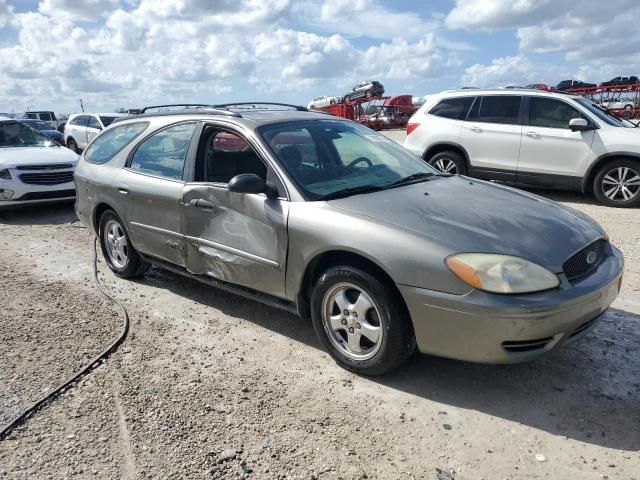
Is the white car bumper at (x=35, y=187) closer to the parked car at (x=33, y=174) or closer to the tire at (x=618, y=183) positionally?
the parked car at (x=33, y=174)

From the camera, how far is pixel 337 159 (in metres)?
4.25

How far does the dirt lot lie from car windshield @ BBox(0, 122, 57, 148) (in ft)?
21.5

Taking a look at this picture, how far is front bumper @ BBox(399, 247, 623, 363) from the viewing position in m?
2.92

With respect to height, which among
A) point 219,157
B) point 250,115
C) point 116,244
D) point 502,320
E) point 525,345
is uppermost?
point 250,115

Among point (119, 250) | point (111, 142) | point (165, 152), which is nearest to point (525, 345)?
point (165, 152)

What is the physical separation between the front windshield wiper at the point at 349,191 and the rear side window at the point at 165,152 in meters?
1.47

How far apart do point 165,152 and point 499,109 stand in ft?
20.5

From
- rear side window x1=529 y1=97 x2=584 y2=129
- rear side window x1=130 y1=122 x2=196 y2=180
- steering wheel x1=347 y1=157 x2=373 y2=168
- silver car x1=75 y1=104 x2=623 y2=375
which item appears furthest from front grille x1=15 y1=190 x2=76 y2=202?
rear side window x1=529 y1=97 x2=584 y2=129

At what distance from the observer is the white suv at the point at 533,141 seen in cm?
824

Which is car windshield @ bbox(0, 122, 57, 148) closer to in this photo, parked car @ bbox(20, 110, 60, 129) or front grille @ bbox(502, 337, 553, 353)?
front grille @ bbox(502, 337, 553, 353)

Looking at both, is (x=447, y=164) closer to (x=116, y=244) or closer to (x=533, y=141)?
(x=533, y=141)

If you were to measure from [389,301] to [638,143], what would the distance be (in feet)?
21.6

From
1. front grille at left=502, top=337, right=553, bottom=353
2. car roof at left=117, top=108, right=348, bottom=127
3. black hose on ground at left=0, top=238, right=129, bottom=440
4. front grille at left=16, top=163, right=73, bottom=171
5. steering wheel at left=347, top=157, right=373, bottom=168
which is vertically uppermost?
car roof at left=117, top=108, right=348, bottom=127

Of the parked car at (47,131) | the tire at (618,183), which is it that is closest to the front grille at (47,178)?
the tire at (618,183)
